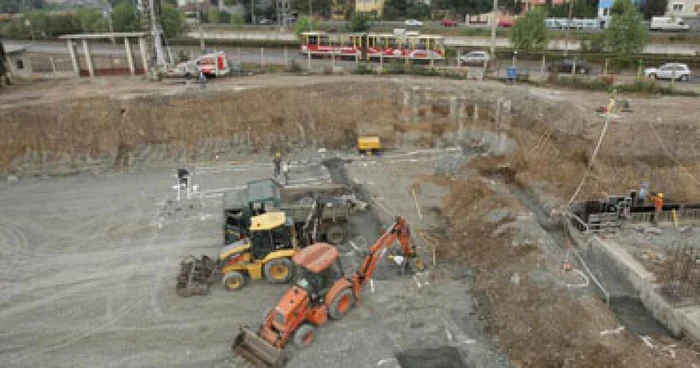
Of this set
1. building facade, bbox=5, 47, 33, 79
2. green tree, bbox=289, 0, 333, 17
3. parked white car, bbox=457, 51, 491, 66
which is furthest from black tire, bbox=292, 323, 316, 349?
green tree, bbox=289, 0, 333, 17

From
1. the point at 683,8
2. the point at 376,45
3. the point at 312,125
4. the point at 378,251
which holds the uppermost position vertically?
the point at 683,8

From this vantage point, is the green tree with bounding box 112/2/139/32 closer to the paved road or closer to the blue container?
the paved road

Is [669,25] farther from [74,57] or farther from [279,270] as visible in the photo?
[74,57]

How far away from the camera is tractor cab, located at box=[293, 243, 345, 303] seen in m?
11.4

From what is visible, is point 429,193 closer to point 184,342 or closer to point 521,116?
point 521,116

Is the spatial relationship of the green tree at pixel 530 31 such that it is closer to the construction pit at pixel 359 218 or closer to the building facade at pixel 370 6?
the construction pit at pixel 359 218

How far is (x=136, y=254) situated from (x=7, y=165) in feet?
38.7

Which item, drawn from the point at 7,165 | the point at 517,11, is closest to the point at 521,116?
the point at 7,165

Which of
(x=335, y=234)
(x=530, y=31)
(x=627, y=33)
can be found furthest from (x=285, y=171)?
(x=627, y=33)

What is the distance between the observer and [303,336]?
11.1m

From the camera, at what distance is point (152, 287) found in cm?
1366

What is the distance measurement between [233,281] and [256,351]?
9.53 feet

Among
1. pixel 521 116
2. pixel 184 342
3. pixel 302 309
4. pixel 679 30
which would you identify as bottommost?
pixel 184 342

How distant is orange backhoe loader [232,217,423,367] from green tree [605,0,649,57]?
26.4 metres
